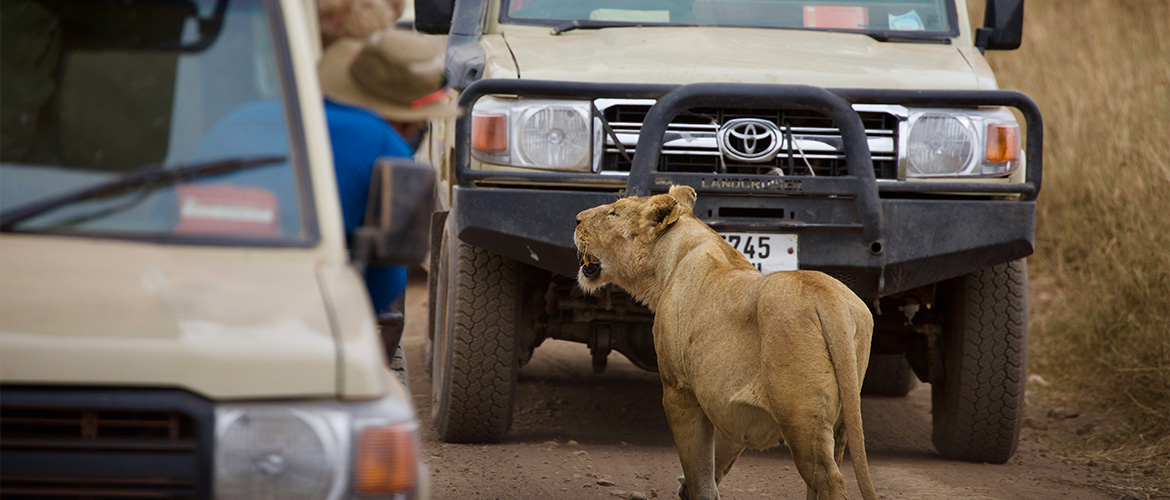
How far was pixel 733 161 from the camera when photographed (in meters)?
5.18

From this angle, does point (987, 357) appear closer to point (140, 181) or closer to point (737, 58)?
point (737, 58)

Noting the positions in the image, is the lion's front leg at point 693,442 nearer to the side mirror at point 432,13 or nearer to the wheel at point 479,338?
the wheel at point 479,338

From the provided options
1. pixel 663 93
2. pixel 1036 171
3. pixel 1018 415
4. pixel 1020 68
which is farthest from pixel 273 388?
pixel 1020 68

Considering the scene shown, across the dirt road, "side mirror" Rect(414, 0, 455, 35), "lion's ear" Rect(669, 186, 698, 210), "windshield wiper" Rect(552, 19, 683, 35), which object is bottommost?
the dirt road

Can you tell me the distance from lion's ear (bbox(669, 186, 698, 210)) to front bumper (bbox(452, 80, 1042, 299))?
13cm

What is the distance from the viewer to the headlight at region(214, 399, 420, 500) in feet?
7.48

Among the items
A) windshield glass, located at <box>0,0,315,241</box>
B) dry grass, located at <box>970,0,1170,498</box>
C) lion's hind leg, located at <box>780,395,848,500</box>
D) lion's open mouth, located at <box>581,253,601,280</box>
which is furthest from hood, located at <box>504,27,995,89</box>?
windshield glass, located at <box>0,0,315,241</box>

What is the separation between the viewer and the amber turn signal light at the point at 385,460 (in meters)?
2.37

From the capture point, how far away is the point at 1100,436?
21.1 ft

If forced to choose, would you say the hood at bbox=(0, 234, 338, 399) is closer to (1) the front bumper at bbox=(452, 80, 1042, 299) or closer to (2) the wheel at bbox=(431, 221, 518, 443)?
(1) the front bumper at bbox=(452, 80, 1042, 299)

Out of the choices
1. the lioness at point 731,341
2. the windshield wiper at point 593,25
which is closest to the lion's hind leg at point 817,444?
the lioness at point 731,341

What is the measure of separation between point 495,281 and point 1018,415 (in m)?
2.33

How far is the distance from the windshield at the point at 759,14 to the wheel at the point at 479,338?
47.7 inches

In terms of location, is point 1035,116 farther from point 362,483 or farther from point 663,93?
point 362,483
